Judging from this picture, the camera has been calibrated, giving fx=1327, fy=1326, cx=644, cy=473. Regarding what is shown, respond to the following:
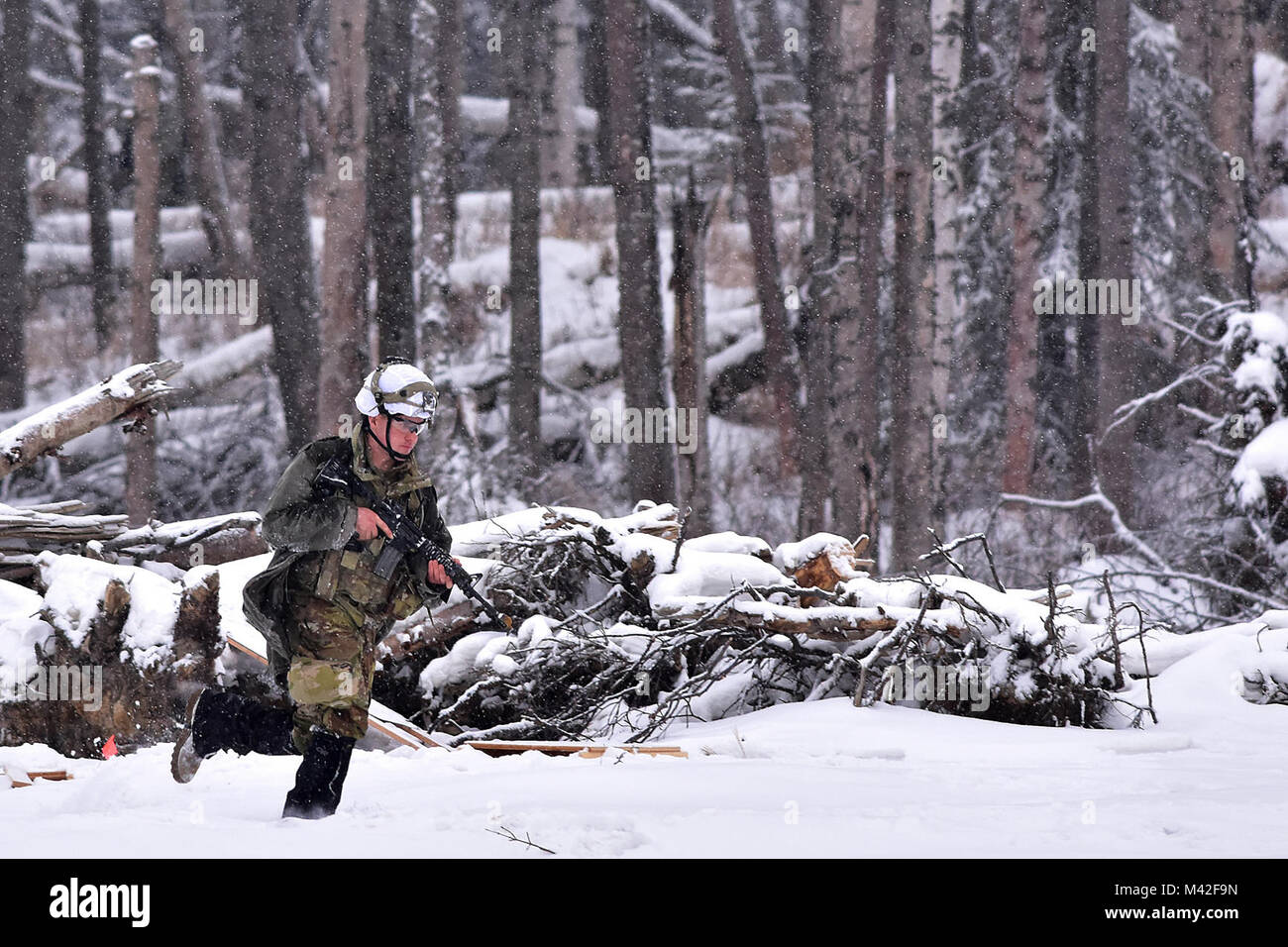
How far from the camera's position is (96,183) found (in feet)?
65.4

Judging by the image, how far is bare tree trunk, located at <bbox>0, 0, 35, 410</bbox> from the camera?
17078 mm

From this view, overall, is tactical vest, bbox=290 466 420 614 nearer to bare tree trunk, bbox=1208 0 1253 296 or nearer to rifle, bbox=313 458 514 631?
rifle, bbox=313 458 514 631

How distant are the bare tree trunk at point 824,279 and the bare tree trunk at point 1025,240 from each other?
257 cm

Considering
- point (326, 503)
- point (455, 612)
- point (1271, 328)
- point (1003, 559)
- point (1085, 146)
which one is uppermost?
point (1085, 146)

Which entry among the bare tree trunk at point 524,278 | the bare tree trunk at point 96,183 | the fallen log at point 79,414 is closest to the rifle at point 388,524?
the fallen log at point 79,414

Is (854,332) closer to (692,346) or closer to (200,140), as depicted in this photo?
(692,346)

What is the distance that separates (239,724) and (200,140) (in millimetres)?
14546

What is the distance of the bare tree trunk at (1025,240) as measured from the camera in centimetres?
1545

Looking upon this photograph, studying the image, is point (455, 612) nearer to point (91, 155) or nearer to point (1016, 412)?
point (1016, 412)

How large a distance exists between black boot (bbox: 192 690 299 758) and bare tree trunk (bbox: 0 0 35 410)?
45.4 feet

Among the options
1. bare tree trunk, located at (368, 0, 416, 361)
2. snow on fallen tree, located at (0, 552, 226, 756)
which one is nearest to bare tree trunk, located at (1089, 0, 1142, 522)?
bare tree trunk, located at (368, 0, 416, 361)

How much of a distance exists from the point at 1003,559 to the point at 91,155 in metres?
14.8

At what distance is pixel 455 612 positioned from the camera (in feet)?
23.0

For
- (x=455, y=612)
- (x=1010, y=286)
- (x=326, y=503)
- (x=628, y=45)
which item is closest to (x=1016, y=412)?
(x=1010, y=286)
